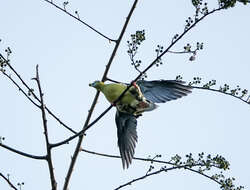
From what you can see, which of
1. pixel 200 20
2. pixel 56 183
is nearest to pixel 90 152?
pixel 56 183

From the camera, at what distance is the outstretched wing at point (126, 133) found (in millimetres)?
5277

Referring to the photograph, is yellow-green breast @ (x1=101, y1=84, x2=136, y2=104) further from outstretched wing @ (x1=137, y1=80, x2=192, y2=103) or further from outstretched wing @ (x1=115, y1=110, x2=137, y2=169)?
outstretched wing @ (x1=115, y1=110, x2=137, y2=169)

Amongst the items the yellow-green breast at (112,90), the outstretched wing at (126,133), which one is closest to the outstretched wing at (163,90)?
the yellow-green breast at (112,90)

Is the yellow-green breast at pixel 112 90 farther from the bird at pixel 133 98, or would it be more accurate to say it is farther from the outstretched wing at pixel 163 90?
the outstretched wing at pixel 163 90

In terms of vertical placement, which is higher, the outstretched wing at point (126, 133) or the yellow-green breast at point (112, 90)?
the yellow-green breast at point (112, 90)

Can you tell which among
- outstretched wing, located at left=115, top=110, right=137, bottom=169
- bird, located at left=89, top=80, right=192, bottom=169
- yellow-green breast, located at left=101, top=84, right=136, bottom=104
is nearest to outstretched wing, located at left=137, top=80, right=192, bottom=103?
bird, located at left=89, top=80, right=192, bottom=169

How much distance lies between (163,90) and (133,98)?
14.9 inches

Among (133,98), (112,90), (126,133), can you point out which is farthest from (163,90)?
(126,133)

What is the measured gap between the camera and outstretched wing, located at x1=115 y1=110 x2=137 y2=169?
5277 mm

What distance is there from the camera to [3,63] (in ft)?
14.2

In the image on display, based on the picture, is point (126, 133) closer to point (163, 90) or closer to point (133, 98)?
point (133, 98)

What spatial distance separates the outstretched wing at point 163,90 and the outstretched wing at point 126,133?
0.43 meters

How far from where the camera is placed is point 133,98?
5082 millimetres

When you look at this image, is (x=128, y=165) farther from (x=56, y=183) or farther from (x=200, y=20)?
(x=200, y=20)
